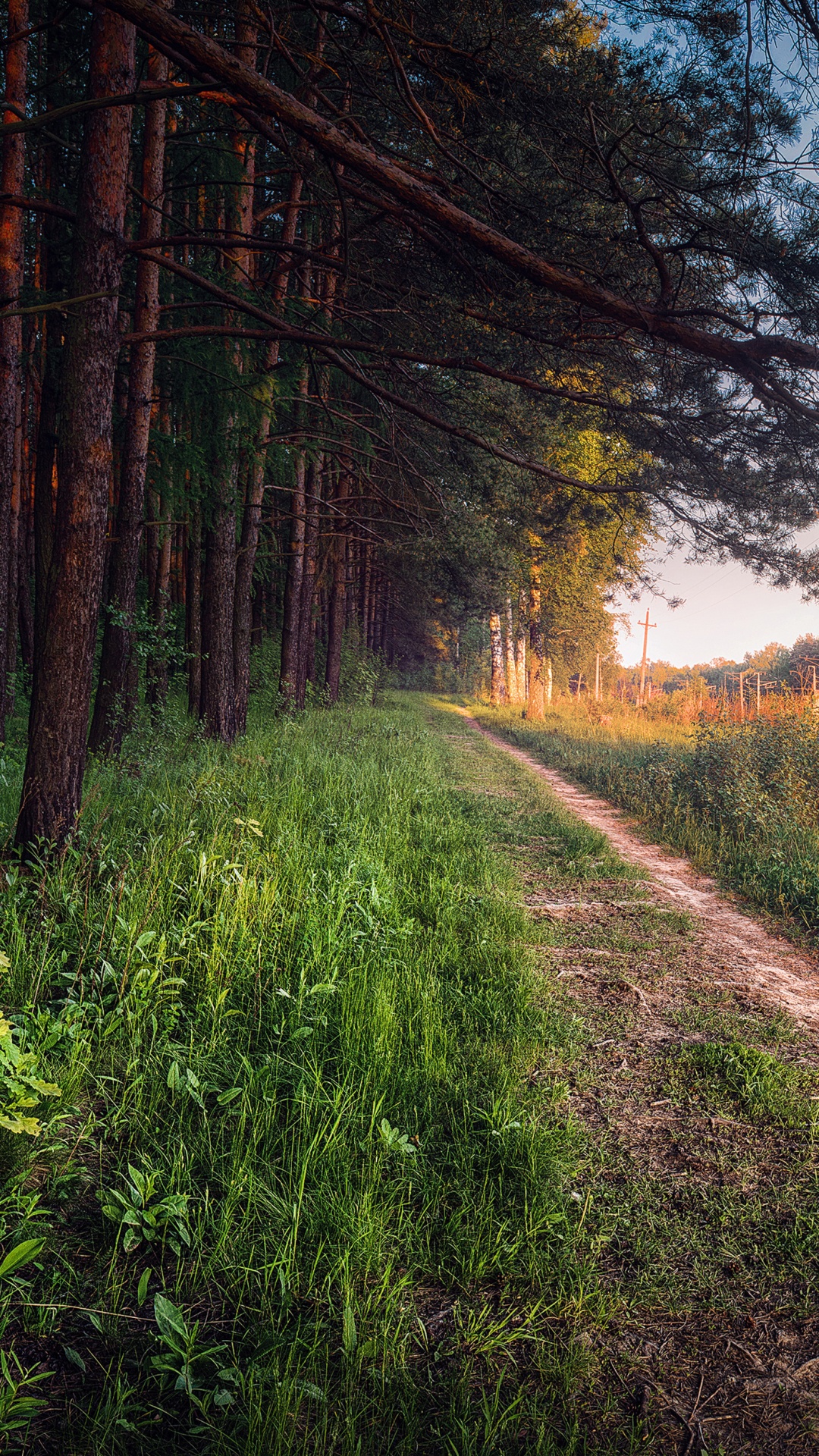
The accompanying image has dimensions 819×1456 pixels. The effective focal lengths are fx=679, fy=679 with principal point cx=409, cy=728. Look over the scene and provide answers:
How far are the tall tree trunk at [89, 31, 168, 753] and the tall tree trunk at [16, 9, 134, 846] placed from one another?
10.4 ft

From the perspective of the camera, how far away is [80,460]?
4.30m

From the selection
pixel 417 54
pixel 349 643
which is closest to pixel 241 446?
pixel 417 54

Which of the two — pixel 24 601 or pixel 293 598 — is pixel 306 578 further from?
pixel 24 601

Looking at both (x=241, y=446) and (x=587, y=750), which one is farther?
(x=587, y=750)

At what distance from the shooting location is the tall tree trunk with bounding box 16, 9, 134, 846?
429 cm

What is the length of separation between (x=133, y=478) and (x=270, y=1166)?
7366 millimetres

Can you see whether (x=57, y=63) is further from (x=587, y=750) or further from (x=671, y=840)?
(x=587, y=750)

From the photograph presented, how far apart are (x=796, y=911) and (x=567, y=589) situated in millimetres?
23282

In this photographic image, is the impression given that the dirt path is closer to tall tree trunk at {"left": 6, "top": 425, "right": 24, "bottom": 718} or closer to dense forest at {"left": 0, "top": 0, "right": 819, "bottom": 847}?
dense forest at {"left": 0, "top": 0, "right": 819, "bottom": 847}

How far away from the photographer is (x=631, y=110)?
4.84 m

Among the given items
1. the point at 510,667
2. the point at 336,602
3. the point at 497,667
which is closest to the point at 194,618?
the point at 336,602

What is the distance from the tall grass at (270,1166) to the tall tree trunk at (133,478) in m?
3.67

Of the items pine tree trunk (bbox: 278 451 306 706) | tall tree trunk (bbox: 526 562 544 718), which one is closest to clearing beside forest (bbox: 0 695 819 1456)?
pine tree trunk (bbox: 278 451 306 706)

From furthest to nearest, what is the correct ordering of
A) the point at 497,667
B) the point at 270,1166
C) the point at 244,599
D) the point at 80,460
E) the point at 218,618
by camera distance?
the point at 497,667 < the point at 244,599 < the point at 218,618 < the point at 80,460 < the point at 270,1166
